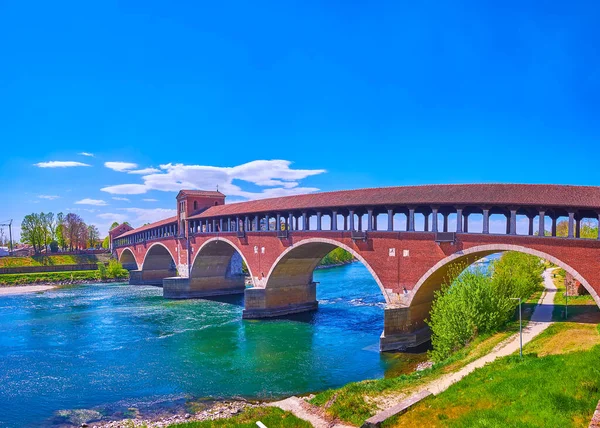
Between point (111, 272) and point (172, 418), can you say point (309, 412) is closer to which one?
point (172, 418)

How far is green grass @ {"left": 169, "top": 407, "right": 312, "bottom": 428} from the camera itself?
12.1m

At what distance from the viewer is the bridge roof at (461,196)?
20.3 metres

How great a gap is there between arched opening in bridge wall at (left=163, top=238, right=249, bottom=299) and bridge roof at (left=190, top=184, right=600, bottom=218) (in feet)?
53.4

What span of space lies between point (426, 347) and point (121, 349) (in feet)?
61.3

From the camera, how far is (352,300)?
42281 millimetres

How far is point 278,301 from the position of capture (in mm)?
36625

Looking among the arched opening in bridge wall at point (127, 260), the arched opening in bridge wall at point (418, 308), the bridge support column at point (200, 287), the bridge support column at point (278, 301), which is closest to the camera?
the arched opening in bridge wall at point (418, 308)

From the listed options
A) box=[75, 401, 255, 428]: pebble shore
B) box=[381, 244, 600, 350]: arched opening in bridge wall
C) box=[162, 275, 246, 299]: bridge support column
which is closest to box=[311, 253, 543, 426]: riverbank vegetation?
box=[381, 244, 600, 350]: arched opening in bridge wall

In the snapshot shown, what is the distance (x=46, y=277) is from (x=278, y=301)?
152 ft

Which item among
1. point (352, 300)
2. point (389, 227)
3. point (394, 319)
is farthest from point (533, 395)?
point (352, 300)

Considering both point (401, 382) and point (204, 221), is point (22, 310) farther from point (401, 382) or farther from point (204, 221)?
point (401, 382)

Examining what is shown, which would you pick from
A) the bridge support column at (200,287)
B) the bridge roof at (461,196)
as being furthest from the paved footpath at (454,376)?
the bridge support column at (200,287)

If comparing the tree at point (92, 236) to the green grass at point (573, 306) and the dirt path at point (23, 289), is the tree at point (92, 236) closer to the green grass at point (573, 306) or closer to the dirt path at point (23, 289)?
the dirt path at point (23, 289)

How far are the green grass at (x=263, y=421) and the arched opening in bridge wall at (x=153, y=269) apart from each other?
51.9 m
